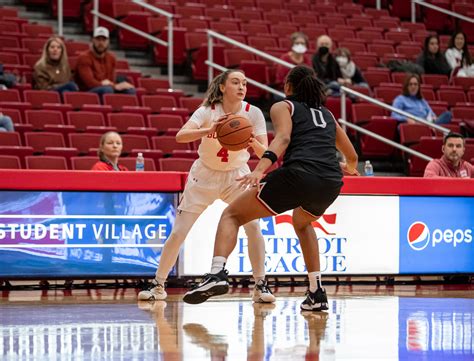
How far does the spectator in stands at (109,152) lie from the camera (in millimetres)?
9930

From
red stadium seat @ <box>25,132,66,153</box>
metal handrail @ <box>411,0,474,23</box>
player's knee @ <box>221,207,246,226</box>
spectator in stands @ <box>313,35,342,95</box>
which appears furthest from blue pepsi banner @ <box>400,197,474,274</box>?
metal handrail @ <box>411,0,474,23</box>

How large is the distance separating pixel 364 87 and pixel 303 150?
29.4 ft

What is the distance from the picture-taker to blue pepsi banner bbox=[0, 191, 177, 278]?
917cm

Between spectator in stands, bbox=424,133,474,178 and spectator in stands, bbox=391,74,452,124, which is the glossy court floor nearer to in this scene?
spectator in stands, bbox=424,133,474,178

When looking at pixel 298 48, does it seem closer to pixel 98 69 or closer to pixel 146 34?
pixel 146 34

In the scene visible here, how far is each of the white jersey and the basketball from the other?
1.55 ft

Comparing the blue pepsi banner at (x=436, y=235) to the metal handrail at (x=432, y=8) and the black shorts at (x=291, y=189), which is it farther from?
the metal handrail at (x=432, y=8)

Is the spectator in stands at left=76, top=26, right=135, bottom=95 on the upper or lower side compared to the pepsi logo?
upper

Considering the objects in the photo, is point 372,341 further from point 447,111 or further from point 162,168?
point 447,111

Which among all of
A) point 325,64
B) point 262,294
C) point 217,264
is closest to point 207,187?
point 262,294

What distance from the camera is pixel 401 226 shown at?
10234 millimetres

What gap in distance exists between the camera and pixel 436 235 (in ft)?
34.0

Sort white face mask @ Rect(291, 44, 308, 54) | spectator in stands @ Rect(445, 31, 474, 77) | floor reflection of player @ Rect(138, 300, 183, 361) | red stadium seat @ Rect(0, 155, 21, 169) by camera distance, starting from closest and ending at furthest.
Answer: floor reflection of player @ Rect(138, 300, 183, 361) < red stadium seat @ Rect(0, 155, 21, 169) < white face mask @ Rect(291, 44, 308, 54) < spectator in stands @ Rect(445, 31, 474, 77)

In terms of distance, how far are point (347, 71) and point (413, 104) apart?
1320 millimetres
